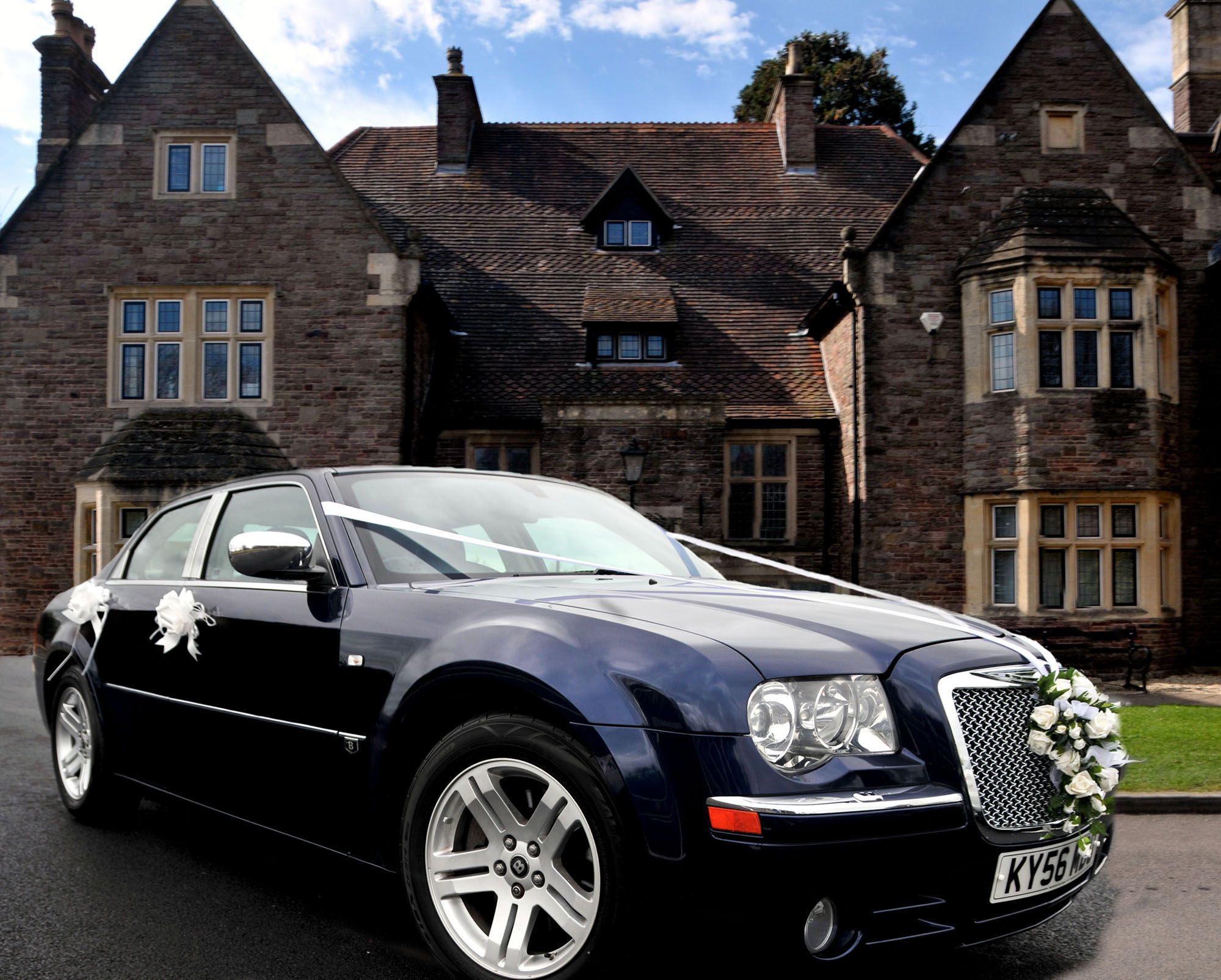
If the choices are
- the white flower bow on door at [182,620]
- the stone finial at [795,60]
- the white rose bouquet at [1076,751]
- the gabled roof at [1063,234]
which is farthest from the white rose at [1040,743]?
the stone finial at [795,60]

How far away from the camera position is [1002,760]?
298 cm

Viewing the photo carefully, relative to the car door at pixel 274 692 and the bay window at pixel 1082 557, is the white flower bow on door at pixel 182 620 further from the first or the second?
the bay window at pixel 1082 557

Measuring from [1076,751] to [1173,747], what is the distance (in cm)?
575

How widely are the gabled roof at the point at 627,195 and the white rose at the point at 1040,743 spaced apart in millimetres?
17359

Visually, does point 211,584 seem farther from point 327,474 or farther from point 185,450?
point 185,450

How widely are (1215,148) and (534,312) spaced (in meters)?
11.6

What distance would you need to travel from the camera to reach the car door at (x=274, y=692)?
354 cm

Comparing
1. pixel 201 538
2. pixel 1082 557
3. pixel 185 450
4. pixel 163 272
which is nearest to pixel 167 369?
pixel 163 272

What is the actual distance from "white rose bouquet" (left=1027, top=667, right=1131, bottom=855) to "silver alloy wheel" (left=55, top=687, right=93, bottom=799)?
4.09 metres

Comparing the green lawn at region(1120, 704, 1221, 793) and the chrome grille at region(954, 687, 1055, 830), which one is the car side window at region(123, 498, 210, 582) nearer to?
the chrome grille at region(954, 687, 1055, 830)

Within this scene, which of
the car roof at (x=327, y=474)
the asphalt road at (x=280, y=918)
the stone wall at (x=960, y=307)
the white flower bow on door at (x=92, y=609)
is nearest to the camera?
the asphalt road at (x=280, y=918)

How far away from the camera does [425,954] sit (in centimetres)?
345

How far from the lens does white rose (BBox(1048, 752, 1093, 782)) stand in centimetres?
302

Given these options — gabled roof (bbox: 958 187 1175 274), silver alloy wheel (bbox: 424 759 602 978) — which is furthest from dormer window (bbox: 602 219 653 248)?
silver alloy wheel (bbox: 424 759 602 978)
